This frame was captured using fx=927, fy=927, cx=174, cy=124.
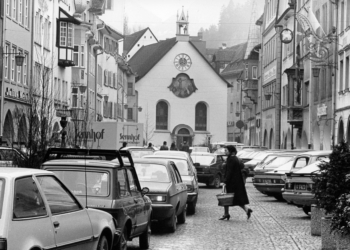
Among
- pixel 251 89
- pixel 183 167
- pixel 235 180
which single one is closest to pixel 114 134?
pixel 183 167

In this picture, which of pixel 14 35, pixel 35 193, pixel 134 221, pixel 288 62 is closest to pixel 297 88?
pixel 288 62

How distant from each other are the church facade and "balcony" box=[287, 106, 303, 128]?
160 ft

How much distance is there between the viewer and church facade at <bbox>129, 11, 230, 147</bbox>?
114438 millimetres

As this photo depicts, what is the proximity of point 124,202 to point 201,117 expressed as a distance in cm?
10427

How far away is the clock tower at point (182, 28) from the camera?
116438 millimetres

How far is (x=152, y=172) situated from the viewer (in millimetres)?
17875

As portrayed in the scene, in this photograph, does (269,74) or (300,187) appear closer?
(300,187)

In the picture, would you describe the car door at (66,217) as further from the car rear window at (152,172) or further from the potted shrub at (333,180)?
the car rear window at (152,172)

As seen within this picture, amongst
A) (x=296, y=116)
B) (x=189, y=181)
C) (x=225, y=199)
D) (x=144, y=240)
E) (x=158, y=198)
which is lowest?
(x=144, y=240)

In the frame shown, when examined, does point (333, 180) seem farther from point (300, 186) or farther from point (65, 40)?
point (65, 40)

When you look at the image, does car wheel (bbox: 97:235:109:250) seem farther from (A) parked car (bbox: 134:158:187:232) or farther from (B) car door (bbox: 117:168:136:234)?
(A) parked car (bbox: 134:158:187:232)

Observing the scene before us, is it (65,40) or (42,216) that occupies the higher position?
(65,40)

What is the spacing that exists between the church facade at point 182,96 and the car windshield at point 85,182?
10002 cm

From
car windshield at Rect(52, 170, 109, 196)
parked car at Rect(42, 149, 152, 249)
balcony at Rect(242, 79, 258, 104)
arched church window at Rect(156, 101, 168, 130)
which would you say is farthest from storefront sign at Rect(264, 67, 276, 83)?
car windshield at Rect(52, 170, 109, 196)
